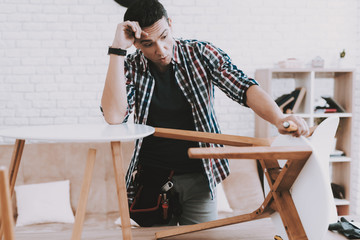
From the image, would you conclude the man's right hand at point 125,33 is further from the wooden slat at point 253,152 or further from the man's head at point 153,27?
the wooden slat at point 253,152

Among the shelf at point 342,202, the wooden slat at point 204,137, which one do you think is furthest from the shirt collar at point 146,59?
the shelf at point 342,202

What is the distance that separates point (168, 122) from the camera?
122 cm

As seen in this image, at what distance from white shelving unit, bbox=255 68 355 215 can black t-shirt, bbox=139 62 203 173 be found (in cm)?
Result: 161

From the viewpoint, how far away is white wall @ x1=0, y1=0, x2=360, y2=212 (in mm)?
2684

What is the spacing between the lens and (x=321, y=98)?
288 cm

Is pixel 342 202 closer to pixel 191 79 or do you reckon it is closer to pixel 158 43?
pixel 191 79

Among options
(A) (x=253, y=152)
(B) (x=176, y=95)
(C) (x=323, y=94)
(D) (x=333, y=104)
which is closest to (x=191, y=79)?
(B) (x=176, y=95)

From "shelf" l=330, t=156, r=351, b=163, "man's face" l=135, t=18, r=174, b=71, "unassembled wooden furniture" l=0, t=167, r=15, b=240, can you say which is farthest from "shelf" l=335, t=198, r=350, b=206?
"unassembled wooden furniture" l=0, t=167, r=15, b=240

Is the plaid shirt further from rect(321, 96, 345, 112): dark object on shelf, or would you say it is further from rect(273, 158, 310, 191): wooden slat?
rect(321, 96, 345, 112): dark object on shelf

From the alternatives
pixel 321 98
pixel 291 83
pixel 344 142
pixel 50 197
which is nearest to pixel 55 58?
pixel 50 197

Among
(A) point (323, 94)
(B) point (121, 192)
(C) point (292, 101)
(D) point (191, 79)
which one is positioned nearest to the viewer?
(B) point (121, 192)

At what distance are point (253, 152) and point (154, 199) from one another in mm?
A: 650

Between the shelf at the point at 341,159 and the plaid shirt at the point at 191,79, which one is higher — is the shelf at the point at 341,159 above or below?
below

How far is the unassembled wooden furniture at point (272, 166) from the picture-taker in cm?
67
